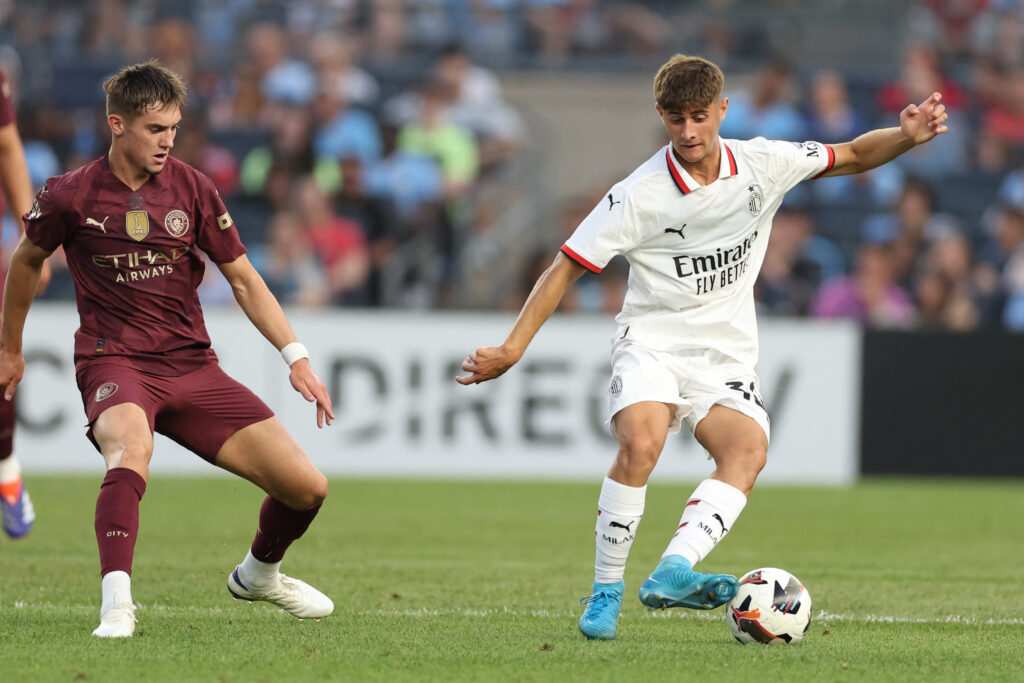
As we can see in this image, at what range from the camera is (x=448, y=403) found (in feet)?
45.5

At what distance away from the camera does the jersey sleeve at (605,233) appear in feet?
19.6

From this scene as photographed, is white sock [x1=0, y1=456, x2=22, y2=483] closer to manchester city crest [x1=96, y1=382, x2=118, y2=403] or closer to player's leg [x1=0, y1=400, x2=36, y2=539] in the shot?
player's leg [x1=0, y1=400, x2=36, y2=539]

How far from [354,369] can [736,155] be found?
8122mm

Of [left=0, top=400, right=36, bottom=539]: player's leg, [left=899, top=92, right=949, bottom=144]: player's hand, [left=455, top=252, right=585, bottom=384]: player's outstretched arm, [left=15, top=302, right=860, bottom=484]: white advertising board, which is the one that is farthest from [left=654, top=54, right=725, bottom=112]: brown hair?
[left=15, top=302, right=860, bottom=484]: white advertising board

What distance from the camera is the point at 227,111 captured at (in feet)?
57.3

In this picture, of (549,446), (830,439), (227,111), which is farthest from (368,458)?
(227,111)

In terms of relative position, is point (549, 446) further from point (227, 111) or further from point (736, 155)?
point (736, 155)

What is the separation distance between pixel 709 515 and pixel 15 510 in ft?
13.8

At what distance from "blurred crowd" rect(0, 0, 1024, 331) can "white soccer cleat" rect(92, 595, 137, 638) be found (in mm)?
9224

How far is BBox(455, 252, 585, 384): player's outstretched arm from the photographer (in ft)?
19.1

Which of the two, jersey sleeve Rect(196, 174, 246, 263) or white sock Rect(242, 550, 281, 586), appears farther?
white sock Rect(242, 550, 281, 586)

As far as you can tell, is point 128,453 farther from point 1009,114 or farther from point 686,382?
point 1009,114

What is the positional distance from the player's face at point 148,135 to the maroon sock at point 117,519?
1.23 m

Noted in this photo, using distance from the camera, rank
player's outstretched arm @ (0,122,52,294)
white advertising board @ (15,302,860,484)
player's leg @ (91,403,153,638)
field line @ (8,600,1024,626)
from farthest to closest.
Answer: white advertising board @ (15,302,860,484) < player's outstretched arm @ (0,122,52,294) < field line @ (8,600,1024,626) < player's leg @ (91,403,153,638)
